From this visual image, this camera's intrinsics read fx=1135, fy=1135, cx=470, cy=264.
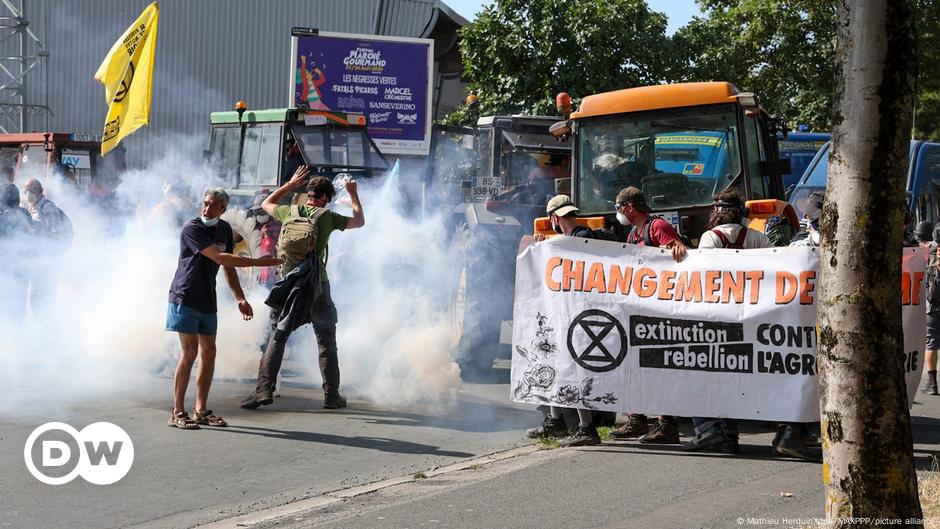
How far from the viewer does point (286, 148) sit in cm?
1423

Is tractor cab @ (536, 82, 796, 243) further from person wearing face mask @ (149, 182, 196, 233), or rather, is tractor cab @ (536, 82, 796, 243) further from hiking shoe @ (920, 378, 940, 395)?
person wearing face mask @ (149, 182, 196, 233)

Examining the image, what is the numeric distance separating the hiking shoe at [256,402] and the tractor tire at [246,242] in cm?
298

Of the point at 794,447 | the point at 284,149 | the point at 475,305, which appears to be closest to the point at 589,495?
the point at 794,447

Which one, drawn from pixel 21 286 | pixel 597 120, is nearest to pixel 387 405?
pixel 597 120

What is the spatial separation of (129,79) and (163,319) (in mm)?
3894

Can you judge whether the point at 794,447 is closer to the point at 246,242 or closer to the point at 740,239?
the point at 740,239

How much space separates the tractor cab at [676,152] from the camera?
31.3 feet

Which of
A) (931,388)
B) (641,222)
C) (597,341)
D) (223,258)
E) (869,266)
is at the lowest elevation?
(931,388)

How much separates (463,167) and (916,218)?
7151mm

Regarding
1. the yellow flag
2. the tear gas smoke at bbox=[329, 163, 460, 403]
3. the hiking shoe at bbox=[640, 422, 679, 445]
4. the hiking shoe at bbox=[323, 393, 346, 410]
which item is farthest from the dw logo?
the yellow flag

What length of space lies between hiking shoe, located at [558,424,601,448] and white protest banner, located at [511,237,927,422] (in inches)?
7.2

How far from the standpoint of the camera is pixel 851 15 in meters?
4.62

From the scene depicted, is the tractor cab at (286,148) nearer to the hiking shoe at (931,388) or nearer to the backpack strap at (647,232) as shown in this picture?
the backpack strap at (647,232)

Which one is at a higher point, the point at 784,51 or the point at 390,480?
the point at 784,51
